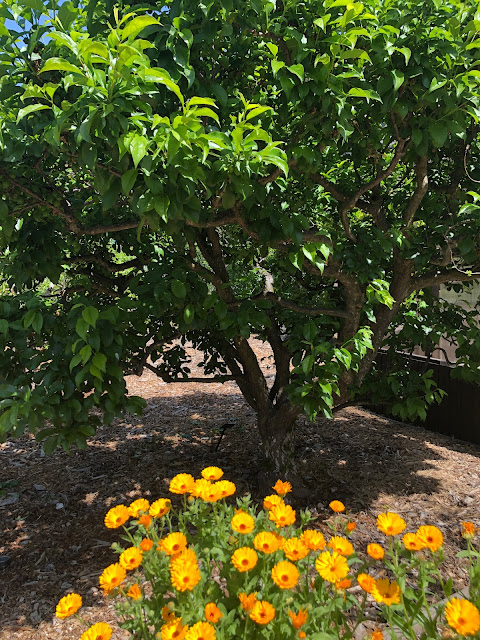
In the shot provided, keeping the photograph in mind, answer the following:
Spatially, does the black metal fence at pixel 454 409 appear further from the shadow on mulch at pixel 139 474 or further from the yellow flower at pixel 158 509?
the yellow flower at pixel 158 509

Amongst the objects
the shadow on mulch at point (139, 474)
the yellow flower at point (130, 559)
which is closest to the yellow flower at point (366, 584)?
the yellow flower at point (130, 559)

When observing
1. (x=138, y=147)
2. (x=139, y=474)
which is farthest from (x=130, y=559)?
(x=139, y=474)

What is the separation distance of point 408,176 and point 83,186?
2.51 metres

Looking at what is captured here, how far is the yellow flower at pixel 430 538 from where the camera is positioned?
4.25ft

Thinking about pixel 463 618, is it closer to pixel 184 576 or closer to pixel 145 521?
pixel 184 576

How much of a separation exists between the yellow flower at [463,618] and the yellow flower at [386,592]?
168 mm

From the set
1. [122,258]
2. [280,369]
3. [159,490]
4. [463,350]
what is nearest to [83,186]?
[122,258]

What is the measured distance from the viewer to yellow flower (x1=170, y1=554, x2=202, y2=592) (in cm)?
122

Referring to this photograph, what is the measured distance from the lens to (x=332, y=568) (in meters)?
1.30

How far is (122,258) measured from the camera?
5.05 meters

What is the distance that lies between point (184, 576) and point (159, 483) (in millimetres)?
2937

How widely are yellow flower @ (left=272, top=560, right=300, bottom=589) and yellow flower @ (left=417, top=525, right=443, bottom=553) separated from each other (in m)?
0.36

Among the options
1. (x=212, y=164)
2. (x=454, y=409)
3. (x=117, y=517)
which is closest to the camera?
(x=117, y=517)

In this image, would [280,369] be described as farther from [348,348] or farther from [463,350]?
[463,350]
